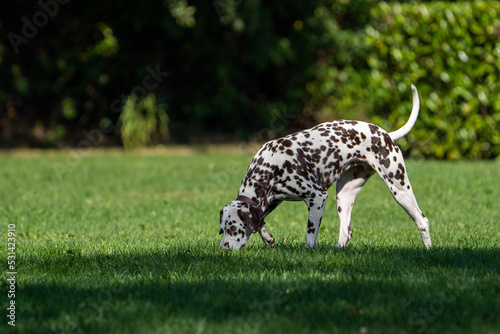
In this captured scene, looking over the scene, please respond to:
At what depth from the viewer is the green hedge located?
1334 centimetres

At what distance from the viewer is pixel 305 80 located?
55.2 feet

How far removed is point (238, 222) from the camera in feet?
19.3

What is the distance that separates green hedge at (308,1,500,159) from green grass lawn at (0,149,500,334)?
2.92 m

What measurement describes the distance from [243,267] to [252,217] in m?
0.54

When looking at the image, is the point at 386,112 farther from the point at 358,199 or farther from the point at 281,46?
the point at 358,199

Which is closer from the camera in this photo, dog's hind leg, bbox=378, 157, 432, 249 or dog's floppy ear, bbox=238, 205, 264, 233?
dog's floppy ear, bbox=238, 205, 264, 233

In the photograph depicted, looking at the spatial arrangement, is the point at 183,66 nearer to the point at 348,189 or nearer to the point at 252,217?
the point at 348,189

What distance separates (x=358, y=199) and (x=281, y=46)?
7128 millimetres
